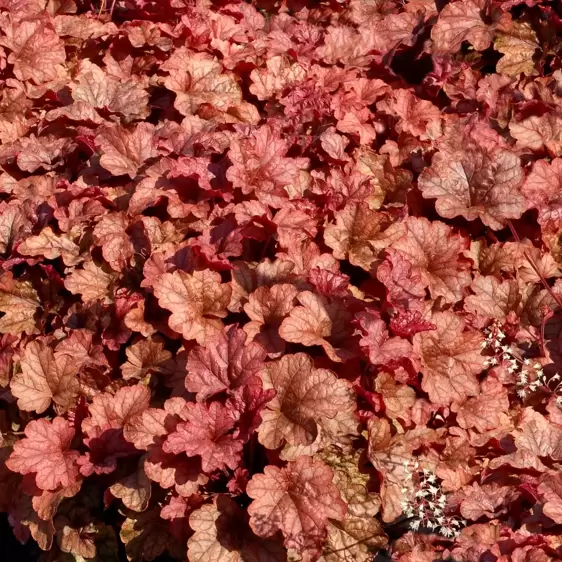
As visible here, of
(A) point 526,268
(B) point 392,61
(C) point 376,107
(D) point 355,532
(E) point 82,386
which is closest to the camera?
(D) point 355,532

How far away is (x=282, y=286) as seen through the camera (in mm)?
2932

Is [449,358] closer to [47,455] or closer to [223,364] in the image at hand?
[223,364]

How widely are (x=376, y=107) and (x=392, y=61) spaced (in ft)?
1.69

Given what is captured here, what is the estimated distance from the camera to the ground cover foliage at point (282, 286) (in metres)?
2.62

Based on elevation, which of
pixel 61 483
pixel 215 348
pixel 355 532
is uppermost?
pixel 215 348

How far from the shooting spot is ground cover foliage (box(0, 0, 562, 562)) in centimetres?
262

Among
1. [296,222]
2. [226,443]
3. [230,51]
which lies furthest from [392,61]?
[226,443]

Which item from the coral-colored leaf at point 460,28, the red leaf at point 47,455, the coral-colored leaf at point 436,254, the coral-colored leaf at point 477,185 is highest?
the coral-colored leaf at point 460,28

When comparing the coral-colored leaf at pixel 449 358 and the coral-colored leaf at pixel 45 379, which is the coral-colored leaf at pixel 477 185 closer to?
the coral-colored leaf at pixel 449 358

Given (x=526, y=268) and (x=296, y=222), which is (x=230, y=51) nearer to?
(x=296, y=222)

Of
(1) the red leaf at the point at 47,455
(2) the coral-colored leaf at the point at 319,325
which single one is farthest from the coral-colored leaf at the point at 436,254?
(1) the red leaf at the point at 47,455

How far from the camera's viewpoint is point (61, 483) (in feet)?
8.76

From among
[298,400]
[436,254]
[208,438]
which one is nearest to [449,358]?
[436,254]

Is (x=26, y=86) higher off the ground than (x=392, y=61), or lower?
lower
